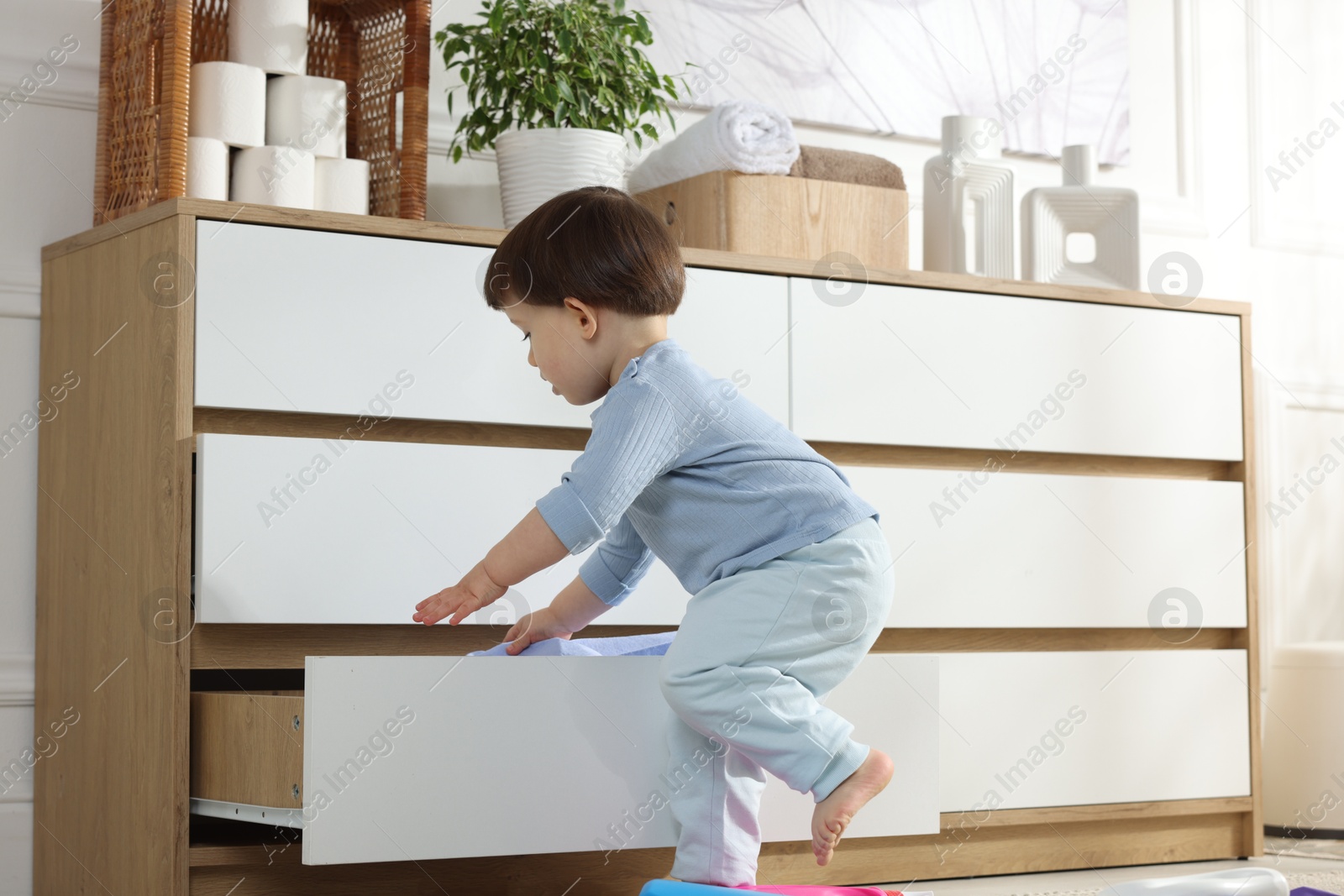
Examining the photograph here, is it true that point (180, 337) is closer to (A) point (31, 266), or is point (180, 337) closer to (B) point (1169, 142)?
(A) point (31, 266)

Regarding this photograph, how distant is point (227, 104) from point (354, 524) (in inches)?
22.8

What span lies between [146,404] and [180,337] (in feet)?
0.36

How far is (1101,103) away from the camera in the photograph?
2594mm

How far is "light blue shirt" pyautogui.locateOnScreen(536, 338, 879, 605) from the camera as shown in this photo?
1.25 metres

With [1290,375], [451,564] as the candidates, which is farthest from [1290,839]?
[451,564]

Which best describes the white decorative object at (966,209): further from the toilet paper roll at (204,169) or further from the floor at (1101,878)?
the toilet paper roll at (204,169)

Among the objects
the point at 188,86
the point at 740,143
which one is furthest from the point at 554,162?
the point at 188,86

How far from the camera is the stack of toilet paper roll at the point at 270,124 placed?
1721 mm

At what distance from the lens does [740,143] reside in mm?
1885

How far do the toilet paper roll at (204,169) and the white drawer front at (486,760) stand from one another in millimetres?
794

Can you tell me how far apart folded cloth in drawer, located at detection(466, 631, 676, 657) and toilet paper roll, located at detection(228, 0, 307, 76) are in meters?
0.86

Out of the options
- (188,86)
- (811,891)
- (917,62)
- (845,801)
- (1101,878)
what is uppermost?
(917,62)

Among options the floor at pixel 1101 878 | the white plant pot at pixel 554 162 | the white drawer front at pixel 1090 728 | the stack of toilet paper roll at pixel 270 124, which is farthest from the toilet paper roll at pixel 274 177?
the floor at pixel 1101 878

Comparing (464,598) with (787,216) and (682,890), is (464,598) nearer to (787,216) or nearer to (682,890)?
(682,890)
